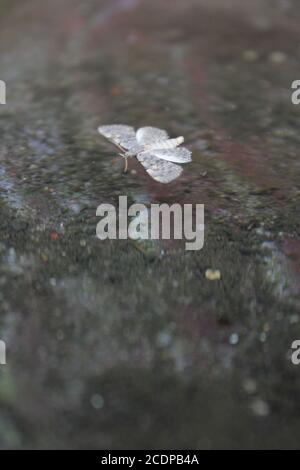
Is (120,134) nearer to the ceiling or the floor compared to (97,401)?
nearer to the ceiling

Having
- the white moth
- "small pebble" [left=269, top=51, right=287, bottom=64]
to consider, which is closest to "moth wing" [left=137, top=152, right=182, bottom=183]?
the white moth

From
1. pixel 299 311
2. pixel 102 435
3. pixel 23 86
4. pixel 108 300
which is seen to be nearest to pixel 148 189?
pixel 108 300

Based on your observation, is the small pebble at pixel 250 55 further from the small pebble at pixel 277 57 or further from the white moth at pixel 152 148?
the white moth at pixel 152 148

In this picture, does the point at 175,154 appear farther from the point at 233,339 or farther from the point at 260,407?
the point at 260,407

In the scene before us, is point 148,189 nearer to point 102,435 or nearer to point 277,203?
point 277,203

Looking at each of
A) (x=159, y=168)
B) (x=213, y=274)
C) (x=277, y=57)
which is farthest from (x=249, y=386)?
(x=277, y=57)

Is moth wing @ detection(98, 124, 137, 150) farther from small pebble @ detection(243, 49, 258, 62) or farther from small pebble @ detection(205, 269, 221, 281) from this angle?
small pebble @ detection(243, 49, 258, 62)

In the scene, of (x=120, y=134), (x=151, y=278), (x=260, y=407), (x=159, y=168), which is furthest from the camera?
(x=120, y=134)
